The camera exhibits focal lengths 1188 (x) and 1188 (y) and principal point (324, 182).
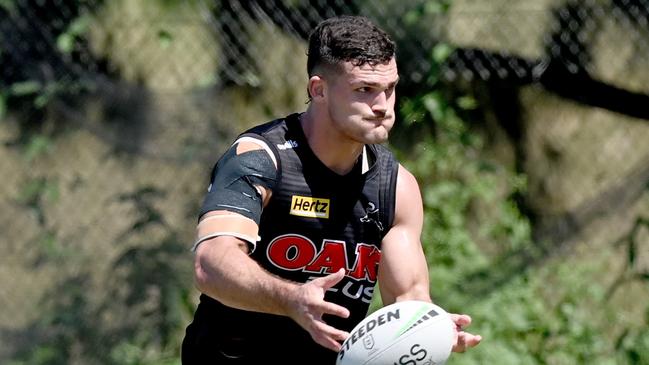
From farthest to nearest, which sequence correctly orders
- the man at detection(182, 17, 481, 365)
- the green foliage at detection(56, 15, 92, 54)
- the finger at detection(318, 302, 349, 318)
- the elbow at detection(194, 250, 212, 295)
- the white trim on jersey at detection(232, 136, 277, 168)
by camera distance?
the green foliage at detection(56, 15, 92, 54) < the white trim on jersey at detection(232, 136, 277, 168) < the man at detection(182, 17, 481, 365) < the elbow at detection(194, 250, 212, 295) < the finger at detection(318, 302, 349, 318)

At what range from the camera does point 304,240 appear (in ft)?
13.8

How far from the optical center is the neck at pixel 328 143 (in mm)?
4215

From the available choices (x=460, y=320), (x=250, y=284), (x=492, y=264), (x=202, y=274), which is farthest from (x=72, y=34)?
(x=460, y=320)

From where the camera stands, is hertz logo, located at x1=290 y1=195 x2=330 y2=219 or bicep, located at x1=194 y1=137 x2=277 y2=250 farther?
hertz logo, located at x1=290 y1=195 x2=330 y2=219

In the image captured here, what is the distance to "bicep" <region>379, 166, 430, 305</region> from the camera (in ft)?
14.3

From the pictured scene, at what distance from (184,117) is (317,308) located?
4.16 metres

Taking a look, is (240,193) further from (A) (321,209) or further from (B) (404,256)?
(B) (404,256)

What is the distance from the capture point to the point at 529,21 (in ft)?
23.4

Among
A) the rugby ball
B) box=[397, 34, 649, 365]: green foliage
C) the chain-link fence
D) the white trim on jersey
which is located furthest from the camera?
the chain-link fence

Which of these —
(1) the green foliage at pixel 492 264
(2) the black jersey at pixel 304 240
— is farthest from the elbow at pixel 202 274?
(1) the green foliage at pixel 492 264

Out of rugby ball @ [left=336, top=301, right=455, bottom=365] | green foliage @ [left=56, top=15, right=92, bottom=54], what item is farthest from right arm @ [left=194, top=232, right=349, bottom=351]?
green foliage @ [left=56, top=15, right=92, bottom=54]

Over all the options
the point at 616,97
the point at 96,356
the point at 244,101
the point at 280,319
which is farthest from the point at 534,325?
the point at 280,319

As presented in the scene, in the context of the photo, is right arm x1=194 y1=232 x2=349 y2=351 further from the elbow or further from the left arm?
the left arm

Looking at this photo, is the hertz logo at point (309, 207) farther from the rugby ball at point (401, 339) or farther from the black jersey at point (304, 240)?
the rugby ball at point (401, 339)
